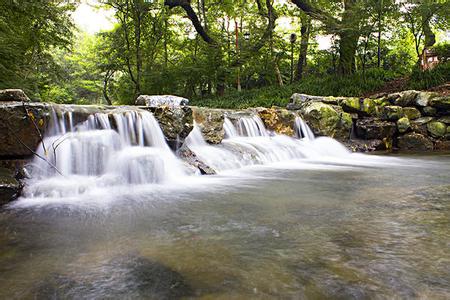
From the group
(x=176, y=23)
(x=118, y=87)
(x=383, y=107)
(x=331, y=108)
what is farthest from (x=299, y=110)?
(x=118, y=87)

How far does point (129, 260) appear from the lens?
7.02 feet

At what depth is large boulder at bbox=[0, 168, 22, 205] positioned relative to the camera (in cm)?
385

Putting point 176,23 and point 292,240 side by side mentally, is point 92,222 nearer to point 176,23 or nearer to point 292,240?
point 292,240

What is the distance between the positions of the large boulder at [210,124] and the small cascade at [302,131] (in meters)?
3.06

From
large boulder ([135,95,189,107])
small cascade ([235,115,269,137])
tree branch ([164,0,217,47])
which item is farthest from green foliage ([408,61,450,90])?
tree branch ([164,0,217,47])

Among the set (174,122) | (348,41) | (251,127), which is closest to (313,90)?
(348,41)

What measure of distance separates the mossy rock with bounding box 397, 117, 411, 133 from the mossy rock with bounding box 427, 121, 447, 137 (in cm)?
67

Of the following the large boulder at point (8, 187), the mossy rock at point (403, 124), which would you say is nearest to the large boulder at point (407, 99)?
the mossy rock at point (403, 124)

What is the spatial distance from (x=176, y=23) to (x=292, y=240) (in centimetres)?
1937

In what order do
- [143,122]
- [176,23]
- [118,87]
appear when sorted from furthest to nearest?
1. [118,87]
2. [176,23]
3. [143,122]

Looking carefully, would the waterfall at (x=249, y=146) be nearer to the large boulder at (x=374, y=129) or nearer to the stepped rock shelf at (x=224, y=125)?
the stepped rock shelf at (x=224, y=125)

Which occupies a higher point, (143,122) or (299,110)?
(299,110)

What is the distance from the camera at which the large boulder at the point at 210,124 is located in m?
7.75

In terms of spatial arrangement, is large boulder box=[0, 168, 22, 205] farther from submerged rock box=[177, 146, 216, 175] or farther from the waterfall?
the waterfall
